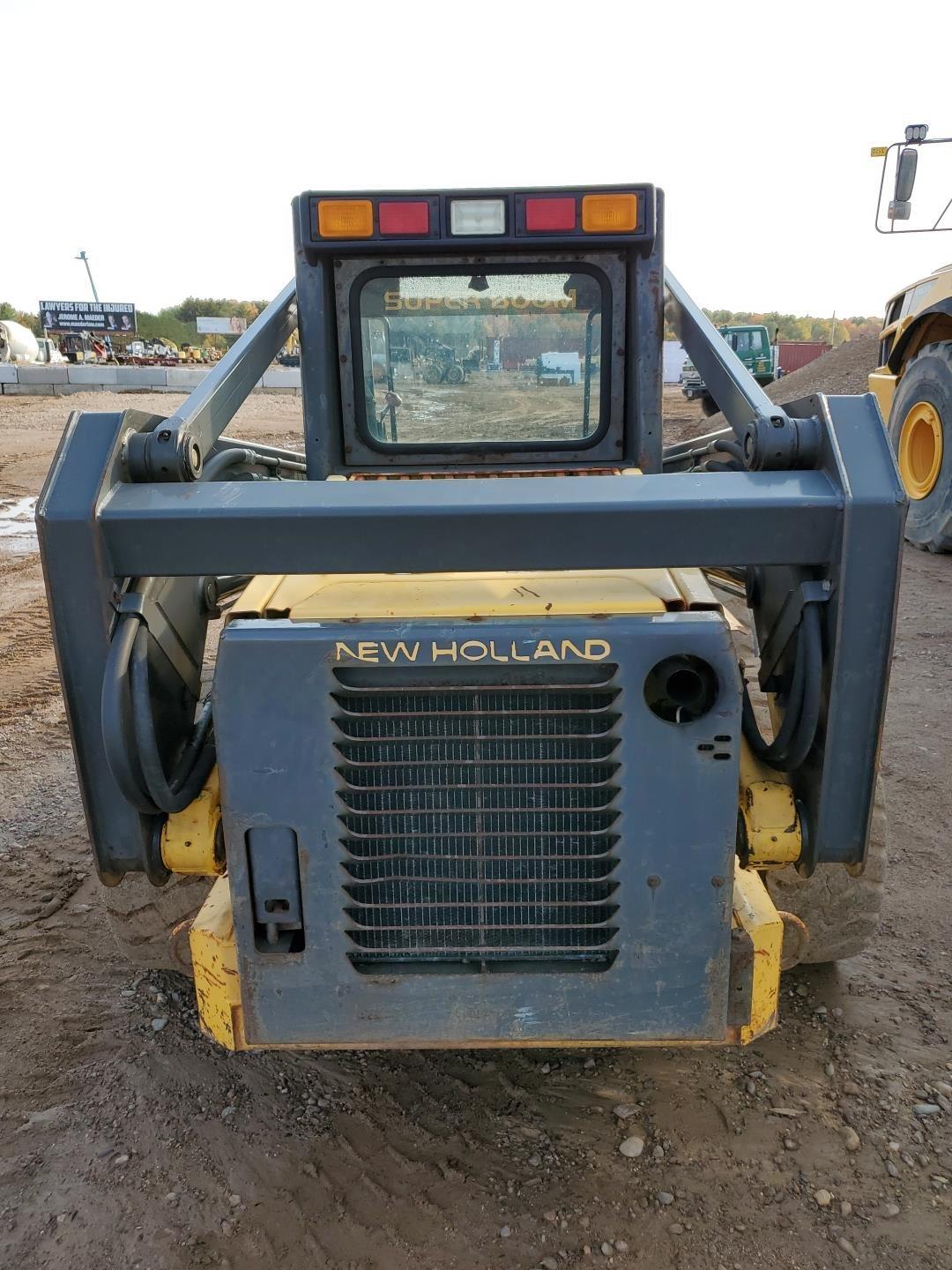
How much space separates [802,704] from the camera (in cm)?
205

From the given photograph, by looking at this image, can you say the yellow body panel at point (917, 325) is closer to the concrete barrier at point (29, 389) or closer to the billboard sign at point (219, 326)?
the concrete barrier at point (29, 389)

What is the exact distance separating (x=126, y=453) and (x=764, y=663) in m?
1.64

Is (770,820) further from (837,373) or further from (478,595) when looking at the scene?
(837,373)

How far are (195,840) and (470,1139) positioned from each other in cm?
113

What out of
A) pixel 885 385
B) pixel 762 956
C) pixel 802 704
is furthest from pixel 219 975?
pixel 885 385

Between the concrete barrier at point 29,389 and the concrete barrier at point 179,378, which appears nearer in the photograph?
the concrete barrier at point 29,389

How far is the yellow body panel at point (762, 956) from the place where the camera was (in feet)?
7.06

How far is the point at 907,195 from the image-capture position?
262 inches

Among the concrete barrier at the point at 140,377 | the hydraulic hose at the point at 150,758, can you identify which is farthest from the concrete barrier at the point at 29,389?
the hydraulic hose at the point at 150,758

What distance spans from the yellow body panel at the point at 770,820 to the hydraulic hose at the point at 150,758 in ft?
4.27

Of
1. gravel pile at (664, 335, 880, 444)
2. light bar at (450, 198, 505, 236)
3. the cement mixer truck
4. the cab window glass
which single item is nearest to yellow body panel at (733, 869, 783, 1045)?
the cab window glass

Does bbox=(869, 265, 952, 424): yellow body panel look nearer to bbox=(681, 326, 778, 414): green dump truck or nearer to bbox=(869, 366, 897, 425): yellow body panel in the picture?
bbox=(869, 366, 897, 425): yellow body panel

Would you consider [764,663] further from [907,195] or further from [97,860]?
[907,195]

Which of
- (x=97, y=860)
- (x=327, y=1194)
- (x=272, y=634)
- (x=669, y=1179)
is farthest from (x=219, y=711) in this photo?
(x=669, y=1179)
